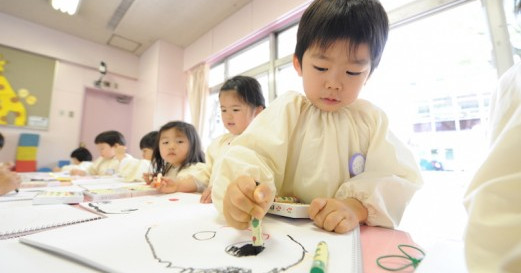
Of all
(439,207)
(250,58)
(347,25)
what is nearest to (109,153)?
(250,58)

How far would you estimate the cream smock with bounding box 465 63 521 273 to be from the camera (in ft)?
0.73

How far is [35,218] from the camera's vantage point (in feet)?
1.71

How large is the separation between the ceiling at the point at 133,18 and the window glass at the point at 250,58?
1.72 feet

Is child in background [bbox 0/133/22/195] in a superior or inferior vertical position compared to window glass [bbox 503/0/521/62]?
inferior

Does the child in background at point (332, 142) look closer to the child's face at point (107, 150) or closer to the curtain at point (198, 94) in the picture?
the child's face at point (107, 150)

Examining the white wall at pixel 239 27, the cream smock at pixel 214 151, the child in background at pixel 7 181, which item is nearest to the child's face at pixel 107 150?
the child in background at pixel 7 181

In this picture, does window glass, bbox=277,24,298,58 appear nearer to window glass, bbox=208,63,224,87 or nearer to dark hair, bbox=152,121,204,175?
window glass, bbox=208,63,224,87

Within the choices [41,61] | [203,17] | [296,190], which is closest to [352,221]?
[296,190]

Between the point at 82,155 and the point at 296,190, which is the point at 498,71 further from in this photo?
the point at 82,155

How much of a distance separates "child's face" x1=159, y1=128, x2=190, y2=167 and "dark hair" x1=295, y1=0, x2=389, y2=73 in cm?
94

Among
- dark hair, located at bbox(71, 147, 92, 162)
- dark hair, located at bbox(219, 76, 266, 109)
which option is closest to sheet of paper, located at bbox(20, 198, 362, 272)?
dark hair, located at bbox(219, 76, 266, 109)

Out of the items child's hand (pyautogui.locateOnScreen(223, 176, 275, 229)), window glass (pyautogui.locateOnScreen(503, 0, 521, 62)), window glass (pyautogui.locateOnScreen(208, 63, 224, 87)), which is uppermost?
window glass (pyautogui.locateOnScreen(208, 63, 224, 87))

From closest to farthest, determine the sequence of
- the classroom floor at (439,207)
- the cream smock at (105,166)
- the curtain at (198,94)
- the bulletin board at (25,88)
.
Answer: the classroom floor at (439,207), the cream smock at (105,166), the bulletin board at (25,88), the curtain at (198,94)

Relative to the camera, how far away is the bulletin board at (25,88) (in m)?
3.01
